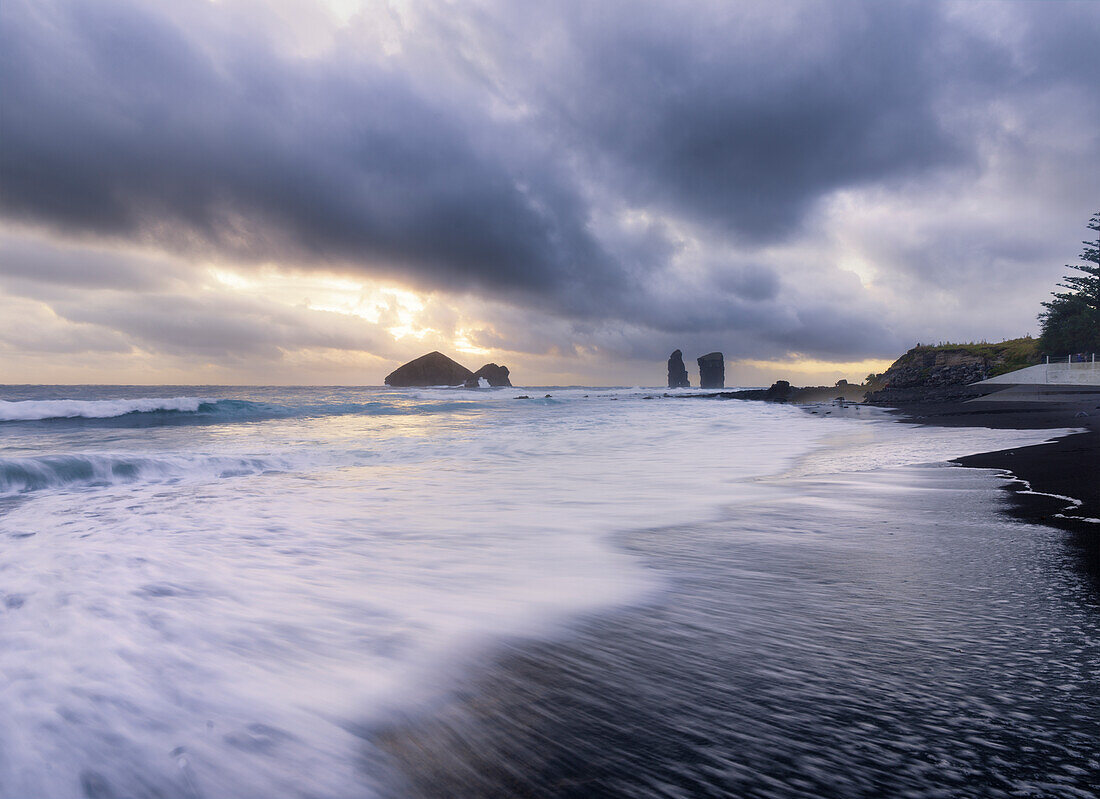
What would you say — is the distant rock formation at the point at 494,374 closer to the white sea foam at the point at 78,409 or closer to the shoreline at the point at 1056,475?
the white sea foam at the point at 78,409

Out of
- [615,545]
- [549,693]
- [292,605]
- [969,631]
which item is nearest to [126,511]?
[292,605]

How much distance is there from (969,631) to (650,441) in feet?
37.8

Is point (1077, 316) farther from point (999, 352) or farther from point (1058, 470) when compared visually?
point (1058, 470)

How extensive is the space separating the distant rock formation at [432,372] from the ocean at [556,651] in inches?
4454

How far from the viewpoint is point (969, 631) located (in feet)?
6.93

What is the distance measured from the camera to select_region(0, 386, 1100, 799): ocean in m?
1.45

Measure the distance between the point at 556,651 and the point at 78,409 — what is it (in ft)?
93.7

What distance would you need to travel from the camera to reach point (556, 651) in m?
2.28

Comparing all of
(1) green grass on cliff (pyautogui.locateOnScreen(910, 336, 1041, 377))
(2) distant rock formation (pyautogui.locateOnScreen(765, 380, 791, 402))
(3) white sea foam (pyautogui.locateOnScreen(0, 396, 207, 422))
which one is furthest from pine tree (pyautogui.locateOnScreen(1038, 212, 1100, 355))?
(3) white sea foam (pyautogui.locateOnScreen(0, 396, 207, 422))

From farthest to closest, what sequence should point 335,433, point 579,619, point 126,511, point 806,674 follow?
point 335,433 → point 126,511 → point 579,619 → point 806,674

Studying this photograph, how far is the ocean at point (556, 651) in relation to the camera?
1.45m

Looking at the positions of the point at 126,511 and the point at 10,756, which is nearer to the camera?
the point at 10,756

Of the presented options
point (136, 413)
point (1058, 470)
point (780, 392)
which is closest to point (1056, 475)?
point (1058, 470)

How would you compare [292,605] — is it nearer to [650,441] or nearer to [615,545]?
[615,545]
